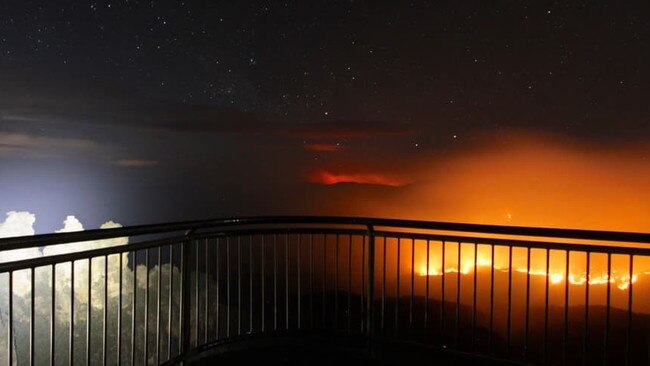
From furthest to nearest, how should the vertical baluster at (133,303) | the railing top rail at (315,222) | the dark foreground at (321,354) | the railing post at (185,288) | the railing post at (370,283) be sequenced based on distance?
1. the railing post at (370,283)
2. the dark foreground at (321,354)
3. the railing post at (185,288)
4. the vertical baluster at (133,303)
5. the railing top rail at (315,222)

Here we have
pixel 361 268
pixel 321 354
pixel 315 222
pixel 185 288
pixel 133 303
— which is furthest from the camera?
pixel 315 222

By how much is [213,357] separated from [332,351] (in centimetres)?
123

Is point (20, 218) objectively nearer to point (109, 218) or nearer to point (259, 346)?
point (109, 218)

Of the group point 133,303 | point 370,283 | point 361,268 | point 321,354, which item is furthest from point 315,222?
point 133,303

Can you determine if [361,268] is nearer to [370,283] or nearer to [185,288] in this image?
[370,283]

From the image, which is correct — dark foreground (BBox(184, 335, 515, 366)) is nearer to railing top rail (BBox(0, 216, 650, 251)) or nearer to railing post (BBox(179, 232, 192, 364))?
railing post (BBox(179, 232, 192, 364))

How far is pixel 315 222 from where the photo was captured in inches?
226

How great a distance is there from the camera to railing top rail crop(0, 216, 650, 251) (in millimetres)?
3115

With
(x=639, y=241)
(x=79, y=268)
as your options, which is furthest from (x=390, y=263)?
(x=79, y=268)

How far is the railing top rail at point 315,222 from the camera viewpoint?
10.2ft

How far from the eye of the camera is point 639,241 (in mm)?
3746

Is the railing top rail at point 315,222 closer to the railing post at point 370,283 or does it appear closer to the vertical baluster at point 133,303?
the railing post at point 370,283

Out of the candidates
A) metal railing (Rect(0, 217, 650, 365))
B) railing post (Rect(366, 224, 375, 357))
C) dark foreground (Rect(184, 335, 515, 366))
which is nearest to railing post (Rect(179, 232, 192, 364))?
metal railing (Rect(0, 217, 650, 365))

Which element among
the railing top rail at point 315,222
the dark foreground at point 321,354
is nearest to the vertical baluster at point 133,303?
the railing top rail at point 315,222
